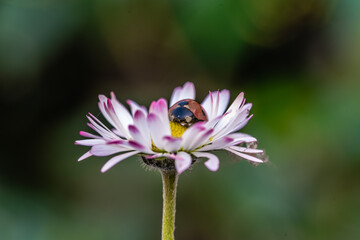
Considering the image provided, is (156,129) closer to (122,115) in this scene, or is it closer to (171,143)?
(171,143)

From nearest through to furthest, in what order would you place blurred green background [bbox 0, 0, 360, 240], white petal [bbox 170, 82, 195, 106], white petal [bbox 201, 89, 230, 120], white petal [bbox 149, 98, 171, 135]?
white petal [bbox 149, 98, 171, 135] → white petal [bbox 201, 89, 230, 120] → white petal [bbox 170, 82, 195, 106] → blurred green background [bbox 0, 0, 360, 240]

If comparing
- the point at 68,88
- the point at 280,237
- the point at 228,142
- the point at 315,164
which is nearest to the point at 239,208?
the point at 280,237

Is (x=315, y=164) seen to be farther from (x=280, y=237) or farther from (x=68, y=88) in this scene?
(x=68, y=88)

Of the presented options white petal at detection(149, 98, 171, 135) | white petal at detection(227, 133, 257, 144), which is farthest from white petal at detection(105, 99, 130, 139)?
white petal at detection(227, 133, 257, 144)

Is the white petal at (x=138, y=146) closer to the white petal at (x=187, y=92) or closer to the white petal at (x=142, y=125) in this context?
the white petal at (x=142, y=125)

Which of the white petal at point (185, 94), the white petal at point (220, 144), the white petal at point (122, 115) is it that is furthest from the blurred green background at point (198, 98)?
the white petal at point (220, 144)

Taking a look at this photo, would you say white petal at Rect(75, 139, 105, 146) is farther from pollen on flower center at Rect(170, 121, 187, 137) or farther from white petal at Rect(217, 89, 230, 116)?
white petal at Rect(217, 89, 230, 116)
